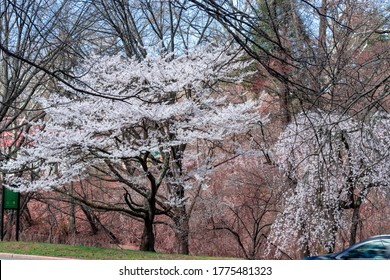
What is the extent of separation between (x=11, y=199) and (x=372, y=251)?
36.3ft

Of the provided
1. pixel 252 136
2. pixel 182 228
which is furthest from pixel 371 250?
pixel 252 136

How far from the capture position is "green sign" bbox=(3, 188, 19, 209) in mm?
14266

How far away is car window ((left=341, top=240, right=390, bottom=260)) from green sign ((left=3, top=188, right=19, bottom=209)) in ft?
34.5

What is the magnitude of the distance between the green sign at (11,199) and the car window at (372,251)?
414 inches

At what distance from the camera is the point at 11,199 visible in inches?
566

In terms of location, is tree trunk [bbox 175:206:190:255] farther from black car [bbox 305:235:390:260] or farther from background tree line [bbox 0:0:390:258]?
black car [bbox 305:235:390:260]

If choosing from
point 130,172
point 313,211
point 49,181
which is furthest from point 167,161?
point 313,211

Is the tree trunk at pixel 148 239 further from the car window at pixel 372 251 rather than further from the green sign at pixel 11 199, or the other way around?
the car window at pixel 372 251

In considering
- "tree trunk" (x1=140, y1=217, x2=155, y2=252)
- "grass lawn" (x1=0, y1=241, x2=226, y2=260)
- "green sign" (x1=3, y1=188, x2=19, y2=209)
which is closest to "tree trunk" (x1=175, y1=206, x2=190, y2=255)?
"tree trunk" (x1=140, y1=217, x2=155, y2=252)

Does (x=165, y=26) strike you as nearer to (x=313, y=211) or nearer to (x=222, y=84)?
(x=222, y=84)

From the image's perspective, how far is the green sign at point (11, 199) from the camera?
14.3m

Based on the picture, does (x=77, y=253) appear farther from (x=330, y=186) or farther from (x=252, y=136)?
(x=252, y=136)

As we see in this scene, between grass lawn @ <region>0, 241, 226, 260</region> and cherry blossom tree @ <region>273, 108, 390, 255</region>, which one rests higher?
cherry blossom tree @ <region>273, 108, 390, 255</region>

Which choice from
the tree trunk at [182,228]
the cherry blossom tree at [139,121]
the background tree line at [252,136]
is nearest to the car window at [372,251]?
the background tree line at [252,136]
